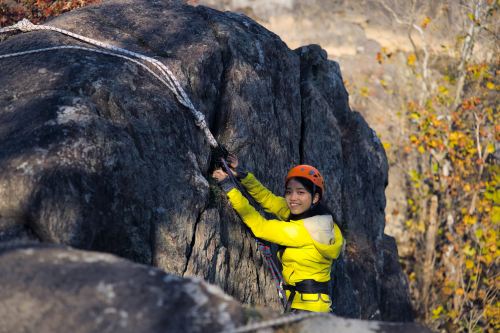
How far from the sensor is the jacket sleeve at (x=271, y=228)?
4.70 metres

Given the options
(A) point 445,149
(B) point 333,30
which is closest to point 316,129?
(A) point 445,149

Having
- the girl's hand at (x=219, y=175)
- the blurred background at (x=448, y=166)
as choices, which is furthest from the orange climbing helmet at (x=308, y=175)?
the blurred background at (x=448, y=166)

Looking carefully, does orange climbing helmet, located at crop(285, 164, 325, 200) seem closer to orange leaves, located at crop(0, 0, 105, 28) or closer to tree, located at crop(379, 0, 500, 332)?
orange leaves, located at crop(0, 0, 105, 28)

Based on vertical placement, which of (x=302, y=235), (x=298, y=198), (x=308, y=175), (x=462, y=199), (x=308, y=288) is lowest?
(x=308, y=288)

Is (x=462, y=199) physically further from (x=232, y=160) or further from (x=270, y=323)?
(x=270, y=323)

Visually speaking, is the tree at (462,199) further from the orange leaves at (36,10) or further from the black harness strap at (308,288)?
the orange leaves at (36,10)

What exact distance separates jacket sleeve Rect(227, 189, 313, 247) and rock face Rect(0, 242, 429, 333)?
6.47 feet

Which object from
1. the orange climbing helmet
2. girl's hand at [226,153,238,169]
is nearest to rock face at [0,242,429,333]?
the orange climbing helmet

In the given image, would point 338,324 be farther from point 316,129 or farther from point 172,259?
point 316,129

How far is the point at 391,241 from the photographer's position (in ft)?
32.0

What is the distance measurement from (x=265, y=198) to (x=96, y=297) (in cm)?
336

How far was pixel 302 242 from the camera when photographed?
4.71 metres

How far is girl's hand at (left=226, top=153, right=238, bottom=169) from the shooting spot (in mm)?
5164

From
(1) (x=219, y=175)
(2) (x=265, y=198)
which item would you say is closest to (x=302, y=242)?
(2) (x=265, y=198)
